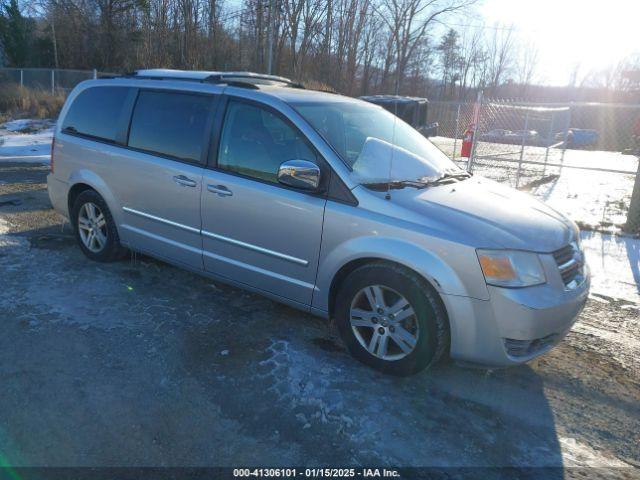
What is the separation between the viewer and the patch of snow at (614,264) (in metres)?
5.28

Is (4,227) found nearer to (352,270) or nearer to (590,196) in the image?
(352,270)

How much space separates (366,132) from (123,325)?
7.88ft

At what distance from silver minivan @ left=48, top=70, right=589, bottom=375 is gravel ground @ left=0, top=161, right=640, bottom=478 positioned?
317 mm

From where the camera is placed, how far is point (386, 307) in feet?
10.8

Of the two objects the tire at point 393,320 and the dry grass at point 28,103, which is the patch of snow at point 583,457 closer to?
the tire at point 393,320

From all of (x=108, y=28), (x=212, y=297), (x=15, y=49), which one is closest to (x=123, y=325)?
(x=212, y=297)

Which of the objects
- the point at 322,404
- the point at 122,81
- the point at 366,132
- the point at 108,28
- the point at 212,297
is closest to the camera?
the point at 322,404

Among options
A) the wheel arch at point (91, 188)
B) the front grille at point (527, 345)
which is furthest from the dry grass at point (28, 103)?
the front grille at point (527, 345)

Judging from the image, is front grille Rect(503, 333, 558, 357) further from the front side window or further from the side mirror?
the front side window

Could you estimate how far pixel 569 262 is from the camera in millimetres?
3332

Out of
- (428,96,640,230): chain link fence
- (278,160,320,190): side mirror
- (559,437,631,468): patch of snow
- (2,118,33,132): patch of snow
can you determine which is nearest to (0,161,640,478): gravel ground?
(559,437,631,468): patch of snow

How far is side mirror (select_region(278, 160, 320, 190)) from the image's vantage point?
3.39 meters

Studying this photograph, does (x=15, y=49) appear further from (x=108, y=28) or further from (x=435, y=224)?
(x=435, y=224)

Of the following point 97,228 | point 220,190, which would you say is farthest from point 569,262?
point 97,228
